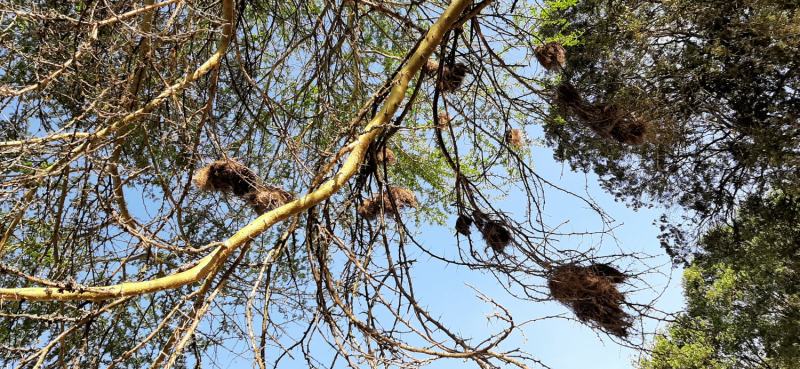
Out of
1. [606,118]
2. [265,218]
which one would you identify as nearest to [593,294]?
[606,118]

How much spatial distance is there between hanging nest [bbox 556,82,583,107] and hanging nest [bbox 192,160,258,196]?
2221 millimetres

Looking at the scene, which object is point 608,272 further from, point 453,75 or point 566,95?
point 453,75

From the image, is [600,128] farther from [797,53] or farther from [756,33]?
[797,53]

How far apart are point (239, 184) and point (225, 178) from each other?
0.32 ft

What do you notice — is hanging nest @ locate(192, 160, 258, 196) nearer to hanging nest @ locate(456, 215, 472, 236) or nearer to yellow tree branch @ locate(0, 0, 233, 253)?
yellow tree branch @ locate(0, 0, 233, 253)

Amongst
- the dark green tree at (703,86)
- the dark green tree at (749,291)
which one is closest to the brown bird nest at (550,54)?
the dark green tree at (703,86)

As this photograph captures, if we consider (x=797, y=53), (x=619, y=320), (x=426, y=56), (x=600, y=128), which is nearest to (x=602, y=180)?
(x=797, y=53)

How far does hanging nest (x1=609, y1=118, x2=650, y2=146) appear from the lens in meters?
3.80

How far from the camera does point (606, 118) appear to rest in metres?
3.69

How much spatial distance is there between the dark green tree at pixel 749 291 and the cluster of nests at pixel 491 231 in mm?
1123

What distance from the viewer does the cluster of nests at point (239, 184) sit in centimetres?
318

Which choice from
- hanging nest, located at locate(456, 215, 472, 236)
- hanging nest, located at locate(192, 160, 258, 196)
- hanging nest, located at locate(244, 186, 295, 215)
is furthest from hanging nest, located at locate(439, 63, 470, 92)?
hanging nest, located at locate(192, 160, 258, 196)

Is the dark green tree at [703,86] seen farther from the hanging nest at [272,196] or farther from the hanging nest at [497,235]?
the hanging nest at [272,196]

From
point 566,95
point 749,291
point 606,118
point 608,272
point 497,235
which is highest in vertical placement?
point 749,291
